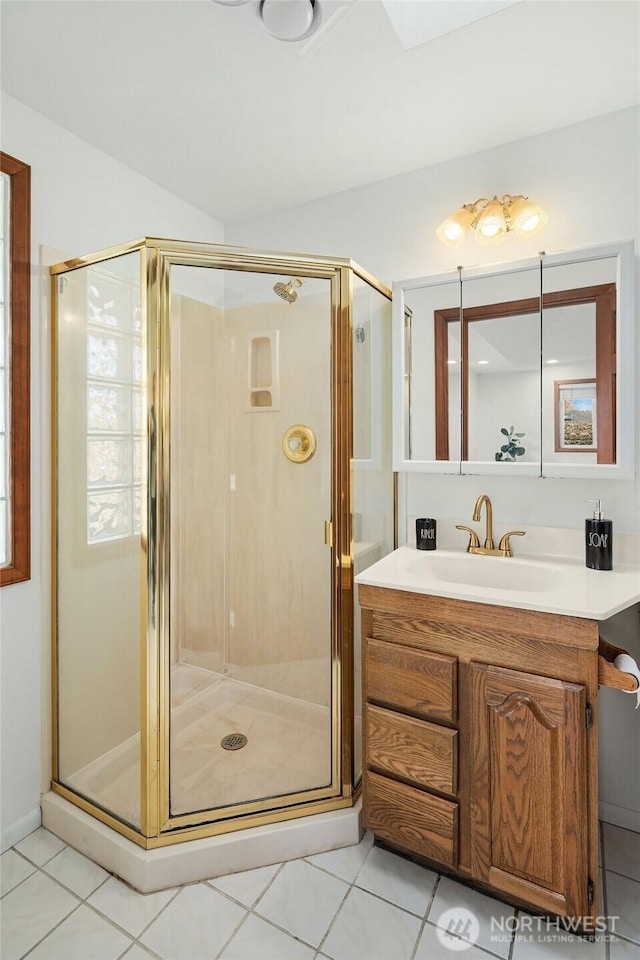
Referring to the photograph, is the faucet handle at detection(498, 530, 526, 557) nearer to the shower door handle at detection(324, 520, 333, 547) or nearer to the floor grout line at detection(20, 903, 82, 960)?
the shower door handle at detection(324, 520, 333, 547)

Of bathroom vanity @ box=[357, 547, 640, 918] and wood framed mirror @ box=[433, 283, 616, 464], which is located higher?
wood framed mirror @ box=[433, 283, 616, 464]

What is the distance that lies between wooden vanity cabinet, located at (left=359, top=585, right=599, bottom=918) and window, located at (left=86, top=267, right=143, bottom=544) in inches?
33.2

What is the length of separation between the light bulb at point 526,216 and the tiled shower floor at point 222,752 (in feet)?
6.19

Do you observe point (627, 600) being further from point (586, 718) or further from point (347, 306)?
point (347, 306)

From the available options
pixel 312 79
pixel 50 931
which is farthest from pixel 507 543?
pixel 50 931

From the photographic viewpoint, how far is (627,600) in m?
1.34

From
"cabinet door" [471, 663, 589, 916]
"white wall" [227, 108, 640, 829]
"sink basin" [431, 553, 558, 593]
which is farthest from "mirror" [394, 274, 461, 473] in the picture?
"cabinet door" [471, 663, 589, 916]

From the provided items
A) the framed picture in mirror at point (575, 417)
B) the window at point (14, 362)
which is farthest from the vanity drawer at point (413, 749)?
the window at point (14, 362)

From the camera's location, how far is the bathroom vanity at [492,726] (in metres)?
1.27

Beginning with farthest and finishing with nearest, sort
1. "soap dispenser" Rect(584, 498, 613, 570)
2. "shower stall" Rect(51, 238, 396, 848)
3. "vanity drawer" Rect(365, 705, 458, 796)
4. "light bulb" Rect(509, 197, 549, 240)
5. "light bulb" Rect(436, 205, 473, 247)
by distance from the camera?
"light bulb" Rect(436, 205, 473, 247), "light bulb" Rect(509, 197, 549, 240), "soap dispenser" Rect(584, 498, 613, 570), "shower stall" Rect(51, 238, 396, 848), "vanity drawer" Rect(365, 705, 458, 796)

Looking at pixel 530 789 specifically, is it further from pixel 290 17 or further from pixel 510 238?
pixel 290 17

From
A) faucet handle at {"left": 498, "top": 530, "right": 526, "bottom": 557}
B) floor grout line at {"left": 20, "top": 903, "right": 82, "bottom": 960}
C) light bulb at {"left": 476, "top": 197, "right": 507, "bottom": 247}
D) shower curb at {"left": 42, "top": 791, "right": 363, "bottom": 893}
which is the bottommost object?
floor grout line at {"left": 20, "top": 903, "right": 82, "bottom": 960}

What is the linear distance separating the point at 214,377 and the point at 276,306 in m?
0.32

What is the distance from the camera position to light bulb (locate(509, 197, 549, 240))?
1783 mm
